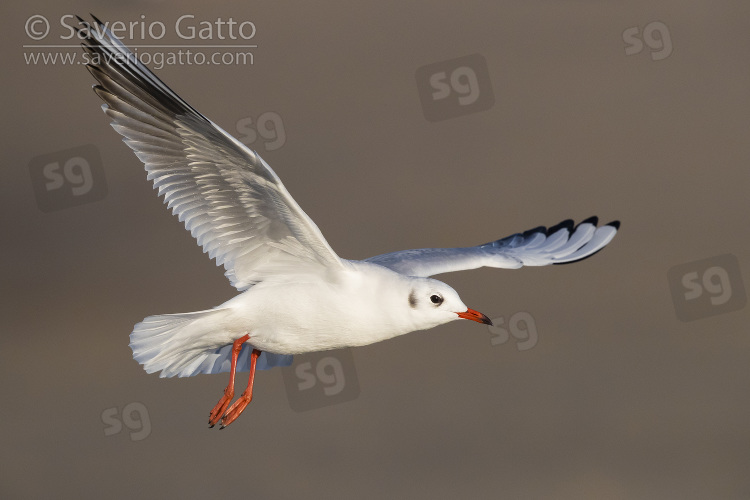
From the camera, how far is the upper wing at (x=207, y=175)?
17.4 feet

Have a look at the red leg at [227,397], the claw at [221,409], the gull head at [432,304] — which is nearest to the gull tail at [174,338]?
the red leg at [227,397]

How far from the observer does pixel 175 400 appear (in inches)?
384

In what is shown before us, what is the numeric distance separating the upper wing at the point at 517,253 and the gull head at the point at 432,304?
2.82 feet

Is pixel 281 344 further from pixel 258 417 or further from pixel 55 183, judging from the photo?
pixel 55 183

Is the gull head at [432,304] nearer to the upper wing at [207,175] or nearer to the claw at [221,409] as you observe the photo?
the upper wing at [207,175]

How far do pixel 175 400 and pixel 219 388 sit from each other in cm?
42

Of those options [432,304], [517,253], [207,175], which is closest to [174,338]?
[207,175]

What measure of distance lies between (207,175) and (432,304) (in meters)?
1.26

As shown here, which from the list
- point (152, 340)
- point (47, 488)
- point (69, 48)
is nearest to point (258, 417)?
point (47, 488)

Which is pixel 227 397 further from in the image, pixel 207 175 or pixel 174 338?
pixel 207 175

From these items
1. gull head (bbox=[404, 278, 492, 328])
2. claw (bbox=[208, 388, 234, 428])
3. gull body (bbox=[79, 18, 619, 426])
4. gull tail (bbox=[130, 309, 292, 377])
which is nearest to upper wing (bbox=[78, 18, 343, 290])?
gull body (bbox=[79, 18, 619, 426])

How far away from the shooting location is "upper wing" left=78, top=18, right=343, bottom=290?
5.30 metres

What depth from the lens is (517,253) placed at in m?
7.33

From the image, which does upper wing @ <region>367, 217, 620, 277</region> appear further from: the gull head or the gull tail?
the gull tail
